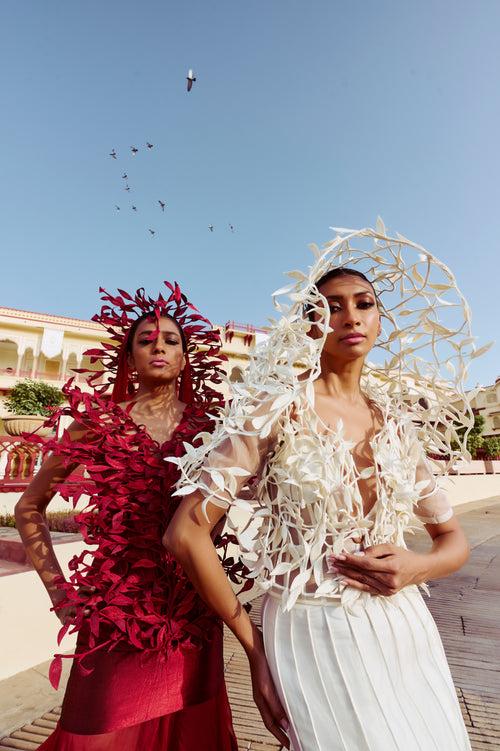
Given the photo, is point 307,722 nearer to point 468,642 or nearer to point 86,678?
point 86,678

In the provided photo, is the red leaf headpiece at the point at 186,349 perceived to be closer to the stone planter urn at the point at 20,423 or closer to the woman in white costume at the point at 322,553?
the woman in white costume at the point at 322,553

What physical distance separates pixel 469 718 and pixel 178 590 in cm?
224

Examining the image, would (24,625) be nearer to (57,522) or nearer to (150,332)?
(57,522)

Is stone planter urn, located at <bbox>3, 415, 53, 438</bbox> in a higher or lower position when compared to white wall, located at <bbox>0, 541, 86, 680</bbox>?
higher

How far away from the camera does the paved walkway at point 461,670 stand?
2.19 meters

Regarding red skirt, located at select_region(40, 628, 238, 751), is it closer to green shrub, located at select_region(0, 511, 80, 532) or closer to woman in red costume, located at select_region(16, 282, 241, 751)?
woman in red costume, located at select_region(16, 282, 241, 751)

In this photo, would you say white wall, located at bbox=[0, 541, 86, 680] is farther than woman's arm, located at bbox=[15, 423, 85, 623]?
Yes

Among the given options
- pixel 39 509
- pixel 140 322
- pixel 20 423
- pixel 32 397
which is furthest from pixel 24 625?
pixel 32 397

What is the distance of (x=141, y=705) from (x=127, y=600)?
0.31 m

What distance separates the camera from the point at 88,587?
1.30 meters

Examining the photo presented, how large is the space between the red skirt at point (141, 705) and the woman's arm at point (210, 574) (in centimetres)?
39

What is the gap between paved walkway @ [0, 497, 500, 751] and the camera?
86.3 inches

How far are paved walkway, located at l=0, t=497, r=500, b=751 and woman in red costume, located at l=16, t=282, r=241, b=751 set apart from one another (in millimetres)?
1101

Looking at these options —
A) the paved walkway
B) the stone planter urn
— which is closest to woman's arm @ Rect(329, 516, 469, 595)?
the paved walkway
